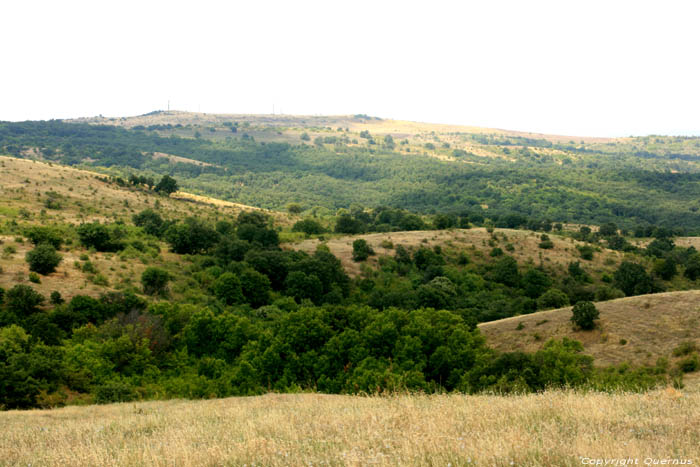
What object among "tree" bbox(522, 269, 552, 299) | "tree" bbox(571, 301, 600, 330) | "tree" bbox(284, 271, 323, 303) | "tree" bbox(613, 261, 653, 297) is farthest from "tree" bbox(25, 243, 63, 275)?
"tree" bbox(613, 261, 653, 297)

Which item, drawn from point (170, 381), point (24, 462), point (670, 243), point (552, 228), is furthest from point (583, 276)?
point (24, 462)

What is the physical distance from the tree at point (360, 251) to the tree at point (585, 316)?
118ft

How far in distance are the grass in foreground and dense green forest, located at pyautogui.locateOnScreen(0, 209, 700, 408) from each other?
5739 mm

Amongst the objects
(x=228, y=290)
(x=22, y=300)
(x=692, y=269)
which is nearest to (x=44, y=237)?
(x=22, y=300)

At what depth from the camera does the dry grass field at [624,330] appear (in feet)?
88.7

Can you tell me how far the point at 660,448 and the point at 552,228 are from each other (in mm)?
101036

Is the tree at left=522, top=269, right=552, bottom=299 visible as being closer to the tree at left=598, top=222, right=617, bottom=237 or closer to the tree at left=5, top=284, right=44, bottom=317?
the tree at left=598, top=222, right=617, bottom=237

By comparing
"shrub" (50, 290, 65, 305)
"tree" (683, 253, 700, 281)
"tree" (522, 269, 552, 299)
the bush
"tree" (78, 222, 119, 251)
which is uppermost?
"tree" (78, 222, 119, 251)

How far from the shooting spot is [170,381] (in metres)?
26.6

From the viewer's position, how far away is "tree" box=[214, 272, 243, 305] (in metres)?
47.7

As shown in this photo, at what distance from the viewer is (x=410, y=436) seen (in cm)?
782

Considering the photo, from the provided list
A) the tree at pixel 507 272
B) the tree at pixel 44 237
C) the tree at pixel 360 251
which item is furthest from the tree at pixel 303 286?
the tree at pixel 507 272

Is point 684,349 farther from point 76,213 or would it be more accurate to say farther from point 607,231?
point 76,213

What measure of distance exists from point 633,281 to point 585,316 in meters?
28.5
